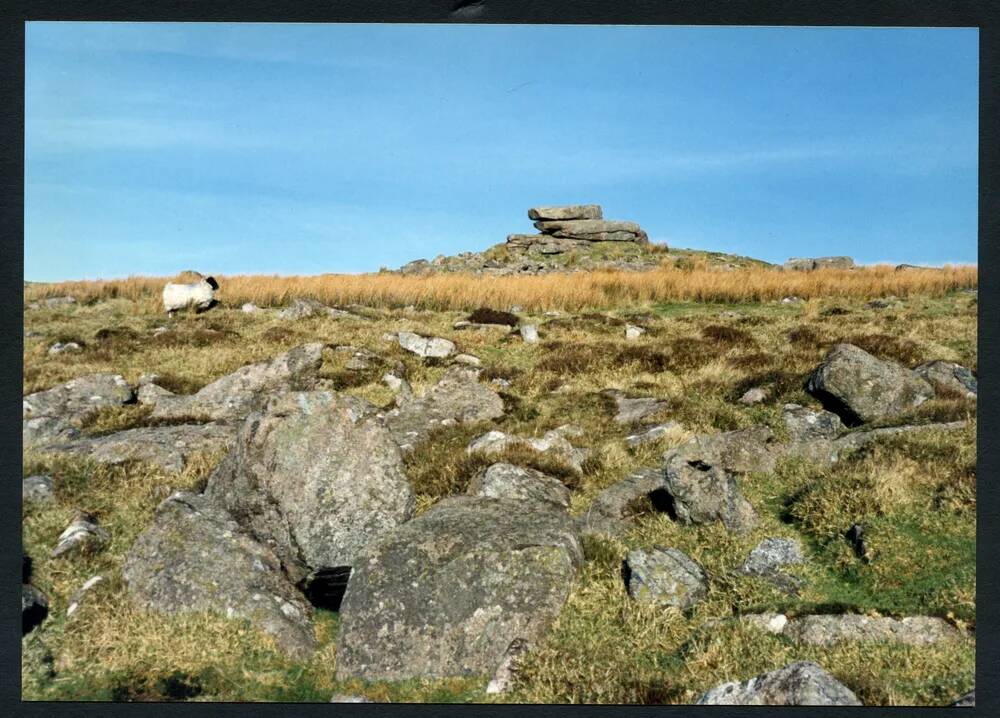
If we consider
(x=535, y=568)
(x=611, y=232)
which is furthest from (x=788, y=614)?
(x=611, y=232)

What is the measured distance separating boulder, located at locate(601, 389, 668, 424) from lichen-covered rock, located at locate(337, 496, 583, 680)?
4182mm

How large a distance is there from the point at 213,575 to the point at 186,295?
945 centimetres

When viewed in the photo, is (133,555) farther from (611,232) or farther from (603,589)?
(611,232)

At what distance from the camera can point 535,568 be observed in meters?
7.71

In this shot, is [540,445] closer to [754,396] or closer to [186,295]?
[754,396]

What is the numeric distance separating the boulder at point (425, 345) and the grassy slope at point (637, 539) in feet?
2.41

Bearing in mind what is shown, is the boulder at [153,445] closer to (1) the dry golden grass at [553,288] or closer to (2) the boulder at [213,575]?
(2) the boulder at [213,575]

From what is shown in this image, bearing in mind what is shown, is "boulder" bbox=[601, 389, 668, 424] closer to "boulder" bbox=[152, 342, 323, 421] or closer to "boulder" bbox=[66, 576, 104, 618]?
"boulder" bbox=[152, 342, 323, 421]

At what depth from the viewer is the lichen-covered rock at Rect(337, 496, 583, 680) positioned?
7406 mm

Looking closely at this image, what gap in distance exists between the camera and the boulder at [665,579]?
7879mm

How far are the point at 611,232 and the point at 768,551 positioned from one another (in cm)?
4327

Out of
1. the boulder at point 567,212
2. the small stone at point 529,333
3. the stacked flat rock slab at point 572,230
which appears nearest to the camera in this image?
the small stone at point 529,333

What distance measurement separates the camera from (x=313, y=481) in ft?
30.3

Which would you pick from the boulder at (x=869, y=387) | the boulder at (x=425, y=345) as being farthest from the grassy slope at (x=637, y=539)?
the boulder at (x=425, y=345)
